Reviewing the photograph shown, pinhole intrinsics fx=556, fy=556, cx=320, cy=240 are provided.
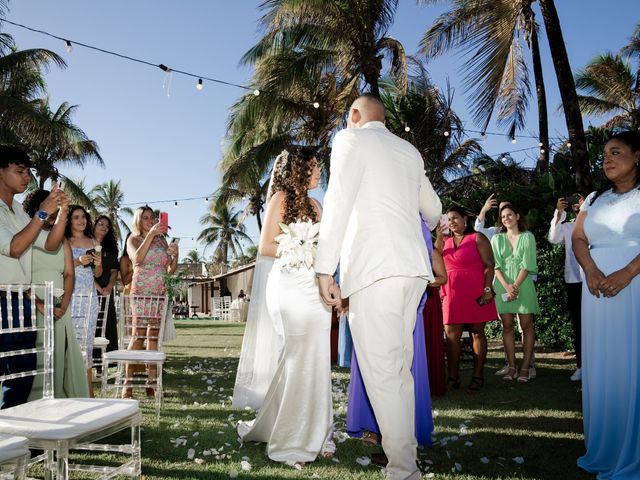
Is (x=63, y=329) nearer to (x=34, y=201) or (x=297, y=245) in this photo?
(x=34, y=201)

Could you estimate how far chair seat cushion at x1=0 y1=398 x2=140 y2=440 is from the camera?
8.23ft

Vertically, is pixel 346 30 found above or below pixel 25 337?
above

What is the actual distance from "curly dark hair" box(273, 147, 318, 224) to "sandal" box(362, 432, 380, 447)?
5.97 ft

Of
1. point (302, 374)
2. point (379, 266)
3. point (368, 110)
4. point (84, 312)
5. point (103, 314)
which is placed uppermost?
point (368, 110)

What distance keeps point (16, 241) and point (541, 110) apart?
14.2m

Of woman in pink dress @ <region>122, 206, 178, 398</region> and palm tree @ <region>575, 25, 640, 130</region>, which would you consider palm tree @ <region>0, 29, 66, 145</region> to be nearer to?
woman in pink dress @ <region>122, 206, 178, 398</region>

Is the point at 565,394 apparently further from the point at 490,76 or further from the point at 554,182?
the point at 490,76

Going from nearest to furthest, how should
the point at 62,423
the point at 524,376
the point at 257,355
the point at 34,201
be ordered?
1. the point at 62,423
2. the point at 34,201
3. the point at 257,355
4. the point at 524,376

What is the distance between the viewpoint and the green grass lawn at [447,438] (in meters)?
3.74

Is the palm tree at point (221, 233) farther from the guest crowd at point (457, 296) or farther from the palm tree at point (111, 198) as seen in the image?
the guest crowd at point (457, 296)

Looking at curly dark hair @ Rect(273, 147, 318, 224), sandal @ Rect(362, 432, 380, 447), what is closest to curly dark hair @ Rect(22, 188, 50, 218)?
curly dark hair @ Rect(273, 147, 318, 224)

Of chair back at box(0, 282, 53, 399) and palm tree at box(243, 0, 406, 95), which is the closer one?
chair back at box(0, 282, 53, 399)

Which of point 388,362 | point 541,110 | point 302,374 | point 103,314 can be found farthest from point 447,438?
point 541,110

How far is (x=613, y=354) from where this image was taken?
366 cm
